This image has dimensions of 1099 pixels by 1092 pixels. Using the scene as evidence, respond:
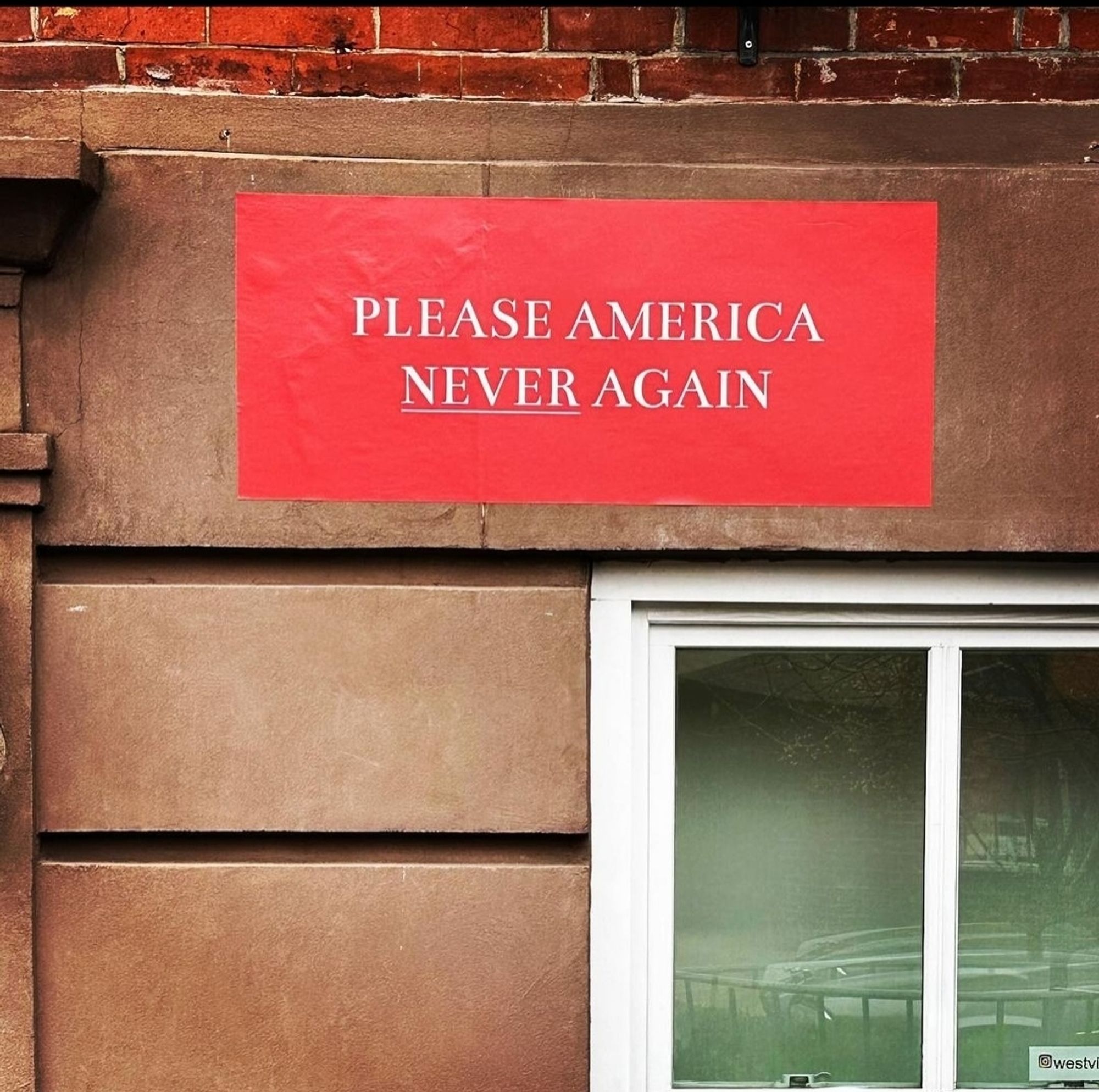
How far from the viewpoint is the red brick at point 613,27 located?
2.83 m

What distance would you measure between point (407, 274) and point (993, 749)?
68.5 inches

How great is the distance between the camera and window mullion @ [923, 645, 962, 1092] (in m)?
3.03

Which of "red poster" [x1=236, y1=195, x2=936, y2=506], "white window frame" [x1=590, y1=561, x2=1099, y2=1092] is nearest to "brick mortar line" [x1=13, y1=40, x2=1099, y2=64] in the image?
"red poster" [x1=236, y1=195, x2=936, y2=506]

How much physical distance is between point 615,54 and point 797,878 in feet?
6.30

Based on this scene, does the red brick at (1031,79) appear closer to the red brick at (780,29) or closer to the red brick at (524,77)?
the red brick at (780,29)

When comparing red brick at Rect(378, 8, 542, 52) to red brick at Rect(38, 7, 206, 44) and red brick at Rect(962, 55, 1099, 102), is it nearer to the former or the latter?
red brick at Rect(38, 7, 206, 44)

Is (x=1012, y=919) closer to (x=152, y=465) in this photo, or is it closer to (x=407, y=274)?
(x=407, y=274)

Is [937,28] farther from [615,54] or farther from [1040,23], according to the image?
[615,54]

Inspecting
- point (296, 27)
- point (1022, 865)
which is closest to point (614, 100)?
point (296, 27)

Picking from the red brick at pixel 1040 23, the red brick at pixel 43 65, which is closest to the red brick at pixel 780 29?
the red brick at pixel 1040 23

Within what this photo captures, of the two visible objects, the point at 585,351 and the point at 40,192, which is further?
the point at 585,351

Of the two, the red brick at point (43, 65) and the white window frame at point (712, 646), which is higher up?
the red brick at point (43, 65)

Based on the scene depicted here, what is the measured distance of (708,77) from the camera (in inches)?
112

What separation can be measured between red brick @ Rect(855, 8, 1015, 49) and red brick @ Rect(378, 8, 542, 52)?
72 centimetres
